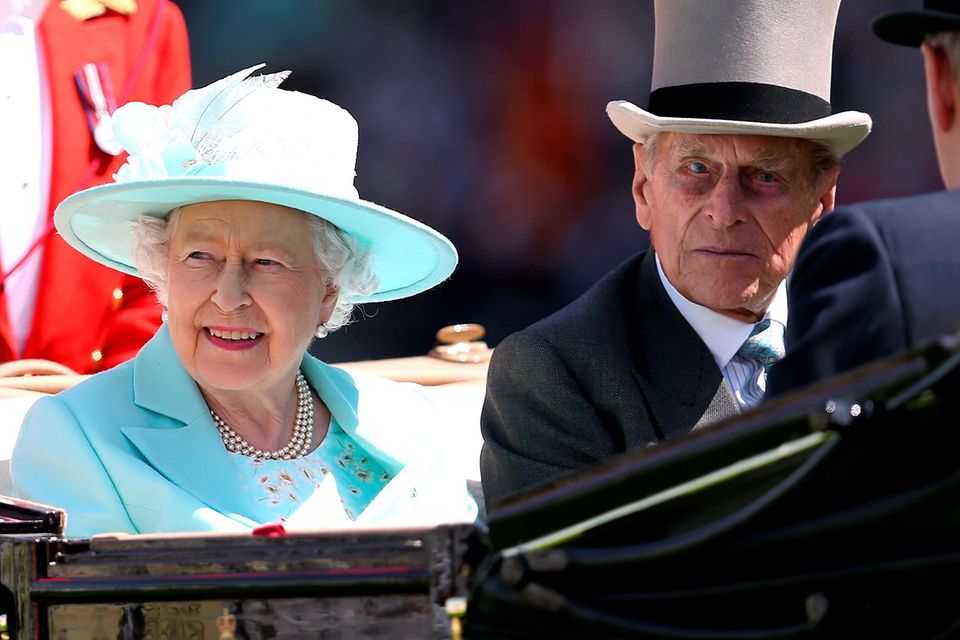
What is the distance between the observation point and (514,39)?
5.84m

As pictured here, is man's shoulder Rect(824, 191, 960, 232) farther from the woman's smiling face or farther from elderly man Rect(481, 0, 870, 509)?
the woman's smiling face

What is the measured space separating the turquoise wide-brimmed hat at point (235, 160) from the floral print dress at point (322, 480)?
0.47m

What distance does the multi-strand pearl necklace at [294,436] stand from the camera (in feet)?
8.95

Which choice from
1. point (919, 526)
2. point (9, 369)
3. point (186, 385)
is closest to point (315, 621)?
point (919, 526)

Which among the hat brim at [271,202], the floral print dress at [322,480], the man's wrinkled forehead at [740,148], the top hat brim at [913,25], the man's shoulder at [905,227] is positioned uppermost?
the top hat brim at [913,25]

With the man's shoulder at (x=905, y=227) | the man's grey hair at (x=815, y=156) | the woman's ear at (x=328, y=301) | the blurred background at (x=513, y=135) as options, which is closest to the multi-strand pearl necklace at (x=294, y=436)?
the woman's ear at (x=328, y=301)

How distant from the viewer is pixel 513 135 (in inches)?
231

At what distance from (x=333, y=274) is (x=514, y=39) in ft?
10.5

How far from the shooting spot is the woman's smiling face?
8.69 ft

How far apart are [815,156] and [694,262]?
36 cm

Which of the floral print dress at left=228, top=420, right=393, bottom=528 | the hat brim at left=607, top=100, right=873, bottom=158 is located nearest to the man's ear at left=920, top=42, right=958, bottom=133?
the hat brim at left=607, top=100, right=873, bottom=158

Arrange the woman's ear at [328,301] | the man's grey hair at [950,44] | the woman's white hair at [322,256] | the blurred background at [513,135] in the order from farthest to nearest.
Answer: the blurred background at [513,135] < the woman's ear at [328,301] < the woman's white hair at [322,256] < the man's grey hair at [950,44]

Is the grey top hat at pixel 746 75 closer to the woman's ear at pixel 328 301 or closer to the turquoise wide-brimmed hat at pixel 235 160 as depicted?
the turquoise wide-brimmed hat at pixel 235 160

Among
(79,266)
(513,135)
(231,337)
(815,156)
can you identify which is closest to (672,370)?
(815,156)
